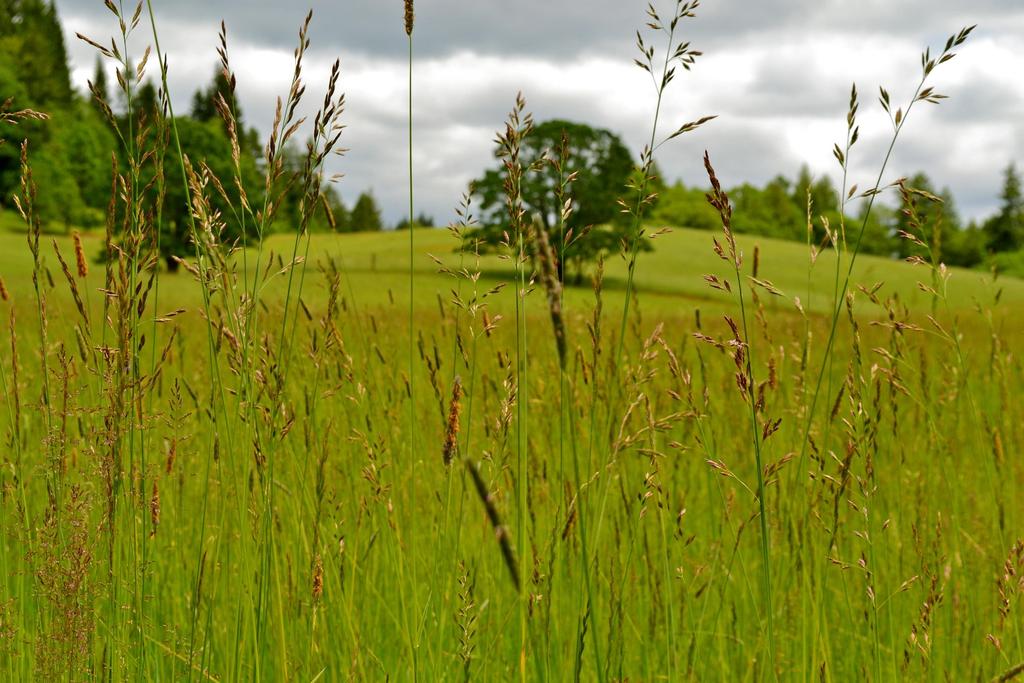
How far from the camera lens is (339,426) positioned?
13.4ft

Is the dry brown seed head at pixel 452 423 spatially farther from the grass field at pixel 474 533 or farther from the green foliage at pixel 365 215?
the green foliage at pixel 365 215

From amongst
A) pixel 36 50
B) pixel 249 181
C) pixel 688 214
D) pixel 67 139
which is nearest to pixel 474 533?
pixel 249 181

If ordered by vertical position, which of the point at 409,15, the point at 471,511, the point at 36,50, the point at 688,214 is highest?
the point at 36,50

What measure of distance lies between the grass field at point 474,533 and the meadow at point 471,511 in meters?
0.02

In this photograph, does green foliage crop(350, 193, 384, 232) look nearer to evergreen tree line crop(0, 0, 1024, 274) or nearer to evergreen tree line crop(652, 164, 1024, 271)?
evergreen tree line crop(0, 0, 1024, 274)

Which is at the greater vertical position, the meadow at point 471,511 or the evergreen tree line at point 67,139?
the evergreen tree line at point 67,139

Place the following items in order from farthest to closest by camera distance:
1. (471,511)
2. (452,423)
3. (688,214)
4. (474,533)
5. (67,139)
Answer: (688,214) < (67,139) < (471,511) < (474,533) < (452,423)

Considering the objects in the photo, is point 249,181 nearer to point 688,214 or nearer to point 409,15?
point 409,15

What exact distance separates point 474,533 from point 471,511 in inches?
12.5

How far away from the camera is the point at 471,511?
347 cm

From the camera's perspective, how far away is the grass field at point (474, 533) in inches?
64.9

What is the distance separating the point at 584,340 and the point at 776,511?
16.7ft

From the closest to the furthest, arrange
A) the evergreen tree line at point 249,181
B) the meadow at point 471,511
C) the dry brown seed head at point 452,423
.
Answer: the dry brown seed head at point 452,423, the meadow at point 471,511, the evergreen tree line at point 249,181

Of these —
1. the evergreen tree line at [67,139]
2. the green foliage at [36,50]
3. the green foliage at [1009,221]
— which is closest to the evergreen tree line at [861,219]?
the green foliage at [1009,221]
